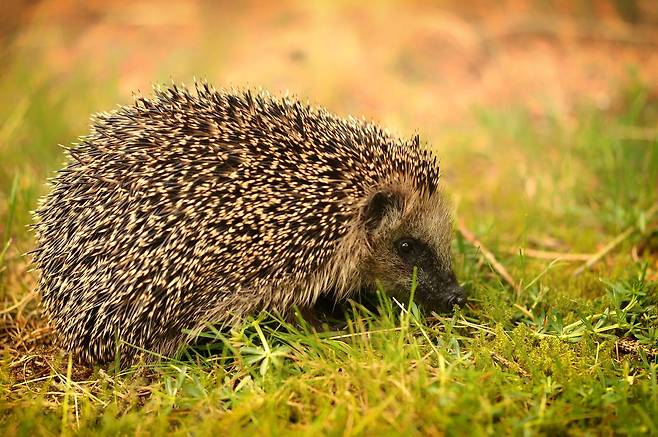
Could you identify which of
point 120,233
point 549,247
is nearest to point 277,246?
point 120,233

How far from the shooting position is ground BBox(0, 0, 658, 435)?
3516 millimetres

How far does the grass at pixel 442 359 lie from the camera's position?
3.36 meters

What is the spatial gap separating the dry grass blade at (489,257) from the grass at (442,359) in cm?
6

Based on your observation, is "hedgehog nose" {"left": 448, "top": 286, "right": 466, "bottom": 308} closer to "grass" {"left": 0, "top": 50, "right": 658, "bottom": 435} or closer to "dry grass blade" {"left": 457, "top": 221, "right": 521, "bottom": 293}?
"grass" {"left": 0, "top": 50, "right": 658, "bottom": 435}

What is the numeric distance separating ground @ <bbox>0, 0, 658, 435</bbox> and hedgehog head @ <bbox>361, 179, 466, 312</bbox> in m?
0.22

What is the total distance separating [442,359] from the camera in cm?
363

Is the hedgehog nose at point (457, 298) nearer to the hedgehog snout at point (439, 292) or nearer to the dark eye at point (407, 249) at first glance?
the hedgehog snout at point (439, 292)

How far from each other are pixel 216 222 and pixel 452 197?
324 cm

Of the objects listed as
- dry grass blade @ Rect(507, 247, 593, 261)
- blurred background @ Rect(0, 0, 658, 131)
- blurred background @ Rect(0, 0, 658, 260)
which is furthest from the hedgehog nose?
blurred background @ Rect(0, 0, 658, 131)

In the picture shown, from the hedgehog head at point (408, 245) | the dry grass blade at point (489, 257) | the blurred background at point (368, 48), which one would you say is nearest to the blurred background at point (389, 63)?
the blurred background at point (368, 48)

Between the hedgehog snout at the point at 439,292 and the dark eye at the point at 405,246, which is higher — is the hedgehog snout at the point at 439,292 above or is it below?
below

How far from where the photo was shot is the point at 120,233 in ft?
13.7

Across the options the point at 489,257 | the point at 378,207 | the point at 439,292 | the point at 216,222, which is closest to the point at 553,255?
the point at 489,257

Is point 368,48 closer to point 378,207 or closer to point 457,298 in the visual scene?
point 378,207
